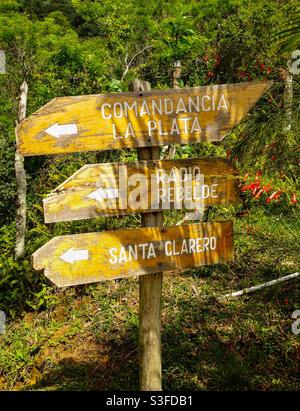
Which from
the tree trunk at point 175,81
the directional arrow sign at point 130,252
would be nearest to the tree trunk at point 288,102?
the directional arrow sign at point 130,252

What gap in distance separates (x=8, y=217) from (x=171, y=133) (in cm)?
563

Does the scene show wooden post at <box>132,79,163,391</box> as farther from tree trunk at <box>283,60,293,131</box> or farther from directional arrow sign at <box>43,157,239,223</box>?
tree trunk at <box>283,60,293,131</box>

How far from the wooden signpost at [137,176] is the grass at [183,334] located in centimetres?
81

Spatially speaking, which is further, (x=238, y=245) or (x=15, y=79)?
(x=15, y=79)

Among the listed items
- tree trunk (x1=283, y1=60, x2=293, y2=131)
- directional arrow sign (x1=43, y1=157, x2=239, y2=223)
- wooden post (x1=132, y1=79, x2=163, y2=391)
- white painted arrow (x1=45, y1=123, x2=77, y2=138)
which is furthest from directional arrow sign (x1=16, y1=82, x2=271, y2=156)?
wooden post (x1=132, y1=79, x2=163, y2=391)

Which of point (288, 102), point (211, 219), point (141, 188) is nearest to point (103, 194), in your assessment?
point (141, 188)

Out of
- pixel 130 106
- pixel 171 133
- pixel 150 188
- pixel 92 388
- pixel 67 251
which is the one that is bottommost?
pixel 92 388

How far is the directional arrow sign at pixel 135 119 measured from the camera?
1.48 m

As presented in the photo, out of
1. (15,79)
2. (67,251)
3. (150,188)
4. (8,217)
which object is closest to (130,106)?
(150,188)

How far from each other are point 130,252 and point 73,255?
0.29m

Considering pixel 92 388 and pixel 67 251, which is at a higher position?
pixel 67 251

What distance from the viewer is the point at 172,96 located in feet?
5.20
